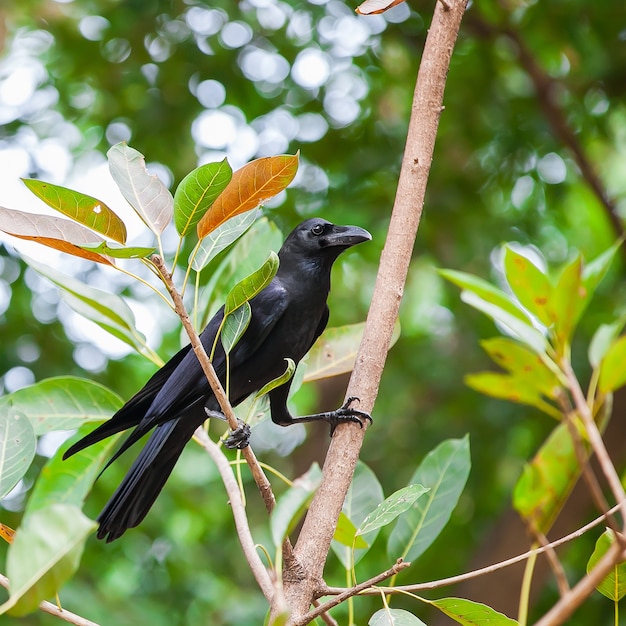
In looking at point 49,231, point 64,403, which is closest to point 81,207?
point 49,231

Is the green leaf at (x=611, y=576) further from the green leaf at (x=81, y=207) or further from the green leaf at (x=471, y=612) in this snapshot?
the green leaf at (x=81, y=207)

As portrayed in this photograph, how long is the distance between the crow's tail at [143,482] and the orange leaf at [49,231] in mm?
1027

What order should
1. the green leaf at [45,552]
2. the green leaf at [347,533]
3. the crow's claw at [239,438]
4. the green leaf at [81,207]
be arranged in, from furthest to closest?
1. the green leaf at [347,533]
2. the crow's claw at [239,438]
3. the green leaf at [81,207]
4. the green leaf at [45,552]

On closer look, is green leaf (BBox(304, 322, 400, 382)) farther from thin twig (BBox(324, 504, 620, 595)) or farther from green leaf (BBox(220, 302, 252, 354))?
thin twig (BBox(324, 504, 620, 595))

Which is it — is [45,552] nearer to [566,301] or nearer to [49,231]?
[49,231]

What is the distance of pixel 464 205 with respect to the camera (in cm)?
455

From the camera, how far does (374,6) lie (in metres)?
1.83

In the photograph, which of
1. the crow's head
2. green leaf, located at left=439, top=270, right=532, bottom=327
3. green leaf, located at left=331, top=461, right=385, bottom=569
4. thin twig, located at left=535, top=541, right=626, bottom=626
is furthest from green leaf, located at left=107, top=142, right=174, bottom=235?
the crow's head

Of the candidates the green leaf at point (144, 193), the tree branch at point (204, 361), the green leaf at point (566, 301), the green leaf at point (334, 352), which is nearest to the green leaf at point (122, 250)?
the tree branch at point (204, 361)

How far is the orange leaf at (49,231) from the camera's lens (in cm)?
145

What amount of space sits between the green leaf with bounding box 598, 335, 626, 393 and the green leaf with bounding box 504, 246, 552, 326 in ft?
0.37

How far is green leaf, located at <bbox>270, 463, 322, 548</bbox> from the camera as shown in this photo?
1.09m

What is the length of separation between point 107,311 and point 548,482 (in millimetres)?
1229

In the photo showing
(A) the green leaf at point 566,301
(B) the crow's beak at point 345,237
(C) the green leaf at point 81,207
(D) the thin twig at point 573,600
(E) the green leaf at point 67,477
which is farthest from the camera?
(B) the crow's beak at point 345,237
